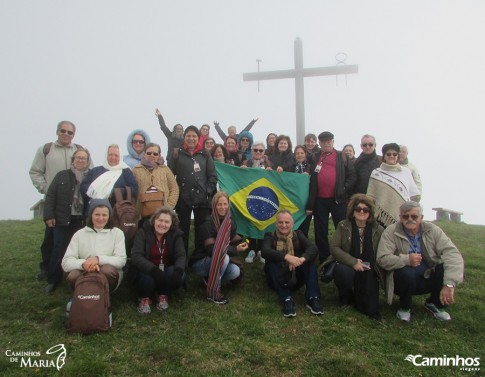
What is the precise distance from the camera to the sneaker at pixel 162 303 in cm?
500

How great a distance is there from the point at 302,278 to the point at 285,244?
0.57 m

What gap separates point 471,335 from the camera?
4.47m

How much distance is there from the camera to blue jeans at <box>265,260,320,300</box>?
17.1 ft

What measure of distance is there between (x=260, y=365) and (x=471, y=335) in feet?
9.09

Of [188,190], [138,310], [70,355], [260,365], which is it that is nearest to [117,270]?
[138,310]

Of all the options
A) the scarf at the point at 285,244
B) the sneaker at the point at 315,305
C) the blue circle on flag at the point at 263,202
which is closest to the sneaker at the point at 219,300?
the scarf at the point at 285,244

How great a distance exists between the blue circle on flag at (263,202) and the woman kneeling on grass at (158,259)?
2.29 meters

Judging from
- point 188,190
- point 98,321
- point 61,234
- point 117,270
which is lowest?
point 98,321

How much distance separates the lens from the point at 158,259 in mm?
5152

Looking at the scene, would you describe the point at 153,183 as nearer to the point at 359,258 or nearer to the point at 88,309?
the point at 88,309

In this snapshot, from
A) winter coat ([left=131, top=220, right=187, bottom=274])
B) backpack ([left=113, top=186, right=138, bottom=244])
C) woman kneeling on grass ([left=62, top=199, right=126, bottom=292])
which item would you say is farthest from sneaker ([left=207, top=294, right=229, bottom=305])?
backpack ([left=113, top=186, right=138, bottom=244])

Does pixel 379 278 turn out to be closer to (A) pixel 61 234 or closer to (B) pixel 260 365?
(B) pixel 260 365
